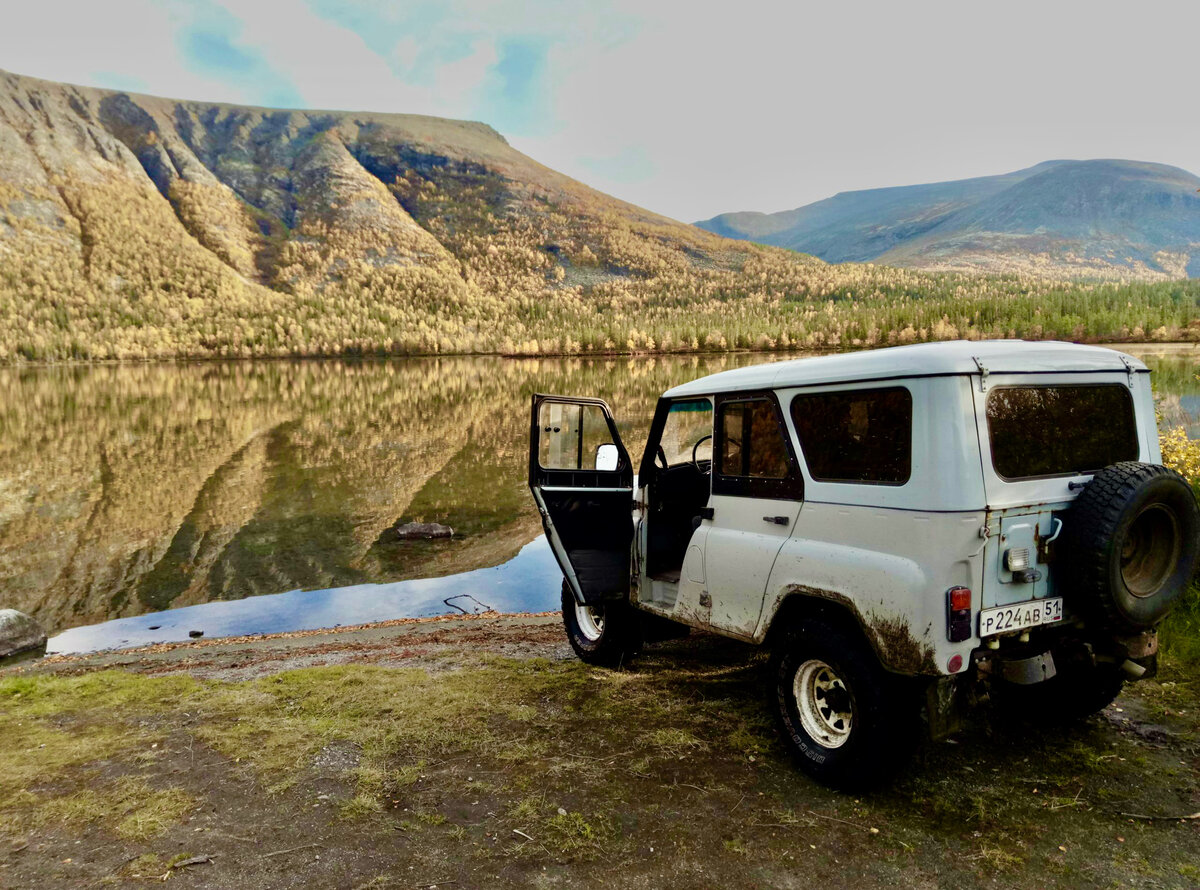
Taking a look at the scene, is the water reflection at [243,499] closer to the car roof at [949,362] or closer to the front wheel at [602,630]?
the front wheel at [602,630]

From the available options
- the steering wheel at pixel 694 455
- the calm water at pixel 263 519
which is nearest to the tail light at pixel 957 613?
the steering wheel at pixel 694 455

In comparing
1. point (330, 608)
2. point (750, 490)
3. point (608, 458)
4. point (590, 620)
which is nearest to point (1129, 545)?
point (750, 490)

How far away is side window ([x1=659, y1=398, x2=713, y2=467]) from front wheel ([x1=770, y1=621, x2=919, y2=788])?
1783mm

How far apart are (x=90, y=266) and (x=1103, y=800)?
241m

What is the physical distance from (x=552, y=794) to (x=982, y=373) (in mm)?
3518

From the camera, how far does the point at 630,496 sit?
22.3 ft

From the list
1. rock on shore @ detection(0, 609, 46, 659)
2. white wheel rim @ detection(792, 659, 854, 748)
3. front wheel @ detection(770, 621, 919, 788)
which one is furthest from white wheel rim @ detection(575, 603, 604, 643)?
rock on shore @ detection(0, 609, 46, 659)

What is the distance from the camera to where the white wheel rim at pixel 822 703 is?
14.8ft

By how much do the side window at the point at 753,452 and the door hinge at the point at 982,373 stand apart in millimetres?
1204

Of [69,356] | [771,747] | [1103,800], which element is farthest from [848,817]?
[69,356]

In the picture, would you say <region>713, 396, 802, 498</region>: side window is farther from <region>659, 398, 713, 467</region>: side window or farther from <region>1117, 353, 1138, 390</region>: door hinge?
<region>1117, 353, 1138, 390</region>: door hinge

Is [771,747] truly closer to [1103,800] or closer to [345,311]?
[1103,800]

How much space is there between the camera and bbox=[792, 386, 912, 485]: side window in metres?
4.05

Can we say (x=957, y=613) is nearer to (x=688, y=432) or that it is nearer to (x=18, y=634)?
(x=688, y=432)
